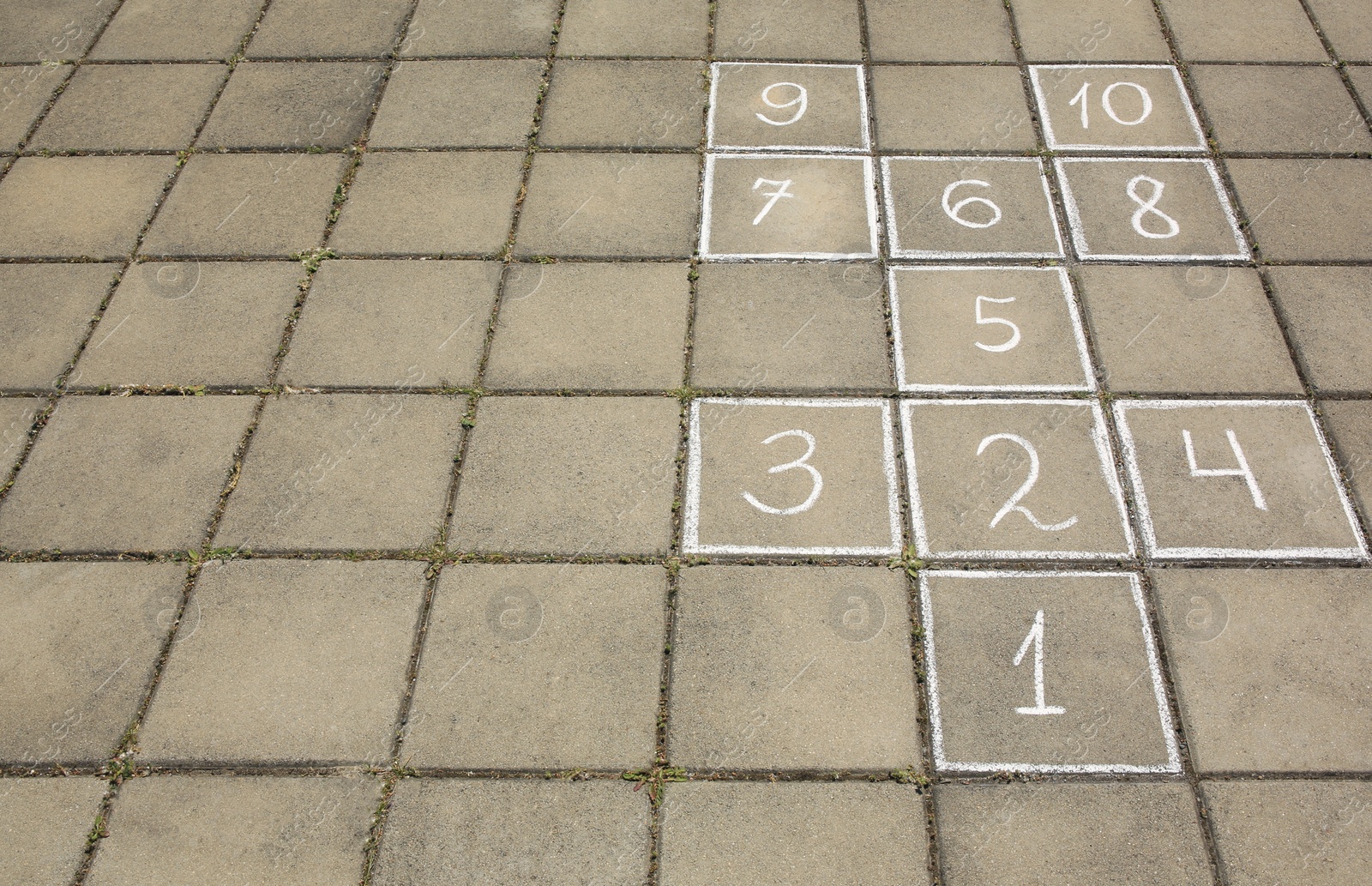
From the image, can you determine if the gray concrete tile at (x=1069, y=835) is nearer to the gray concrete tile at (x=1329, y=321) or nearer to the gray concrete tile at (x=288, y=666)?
the gray concrete tile at (x=288, y=666)

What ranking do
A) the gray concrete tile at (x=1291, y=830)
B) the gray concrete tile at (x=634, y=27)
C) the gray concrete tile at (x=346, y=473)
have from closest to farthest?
the gray concrete tile at (x=1291, y=830), the gray concrete tile at (x=346, y=473), the gray concrete tile at (x=634, y=27)

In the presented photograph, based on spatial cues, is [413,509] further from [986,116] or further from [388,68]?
[986,116]

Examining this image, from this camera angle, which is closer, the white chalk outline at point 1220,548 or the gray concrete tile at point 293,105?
the white chalk outline at point 1220,548

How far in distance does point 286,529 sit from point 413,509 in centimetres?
60

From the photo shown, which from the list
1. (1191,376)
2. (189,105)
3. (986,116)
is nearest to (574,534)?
(1191,376)

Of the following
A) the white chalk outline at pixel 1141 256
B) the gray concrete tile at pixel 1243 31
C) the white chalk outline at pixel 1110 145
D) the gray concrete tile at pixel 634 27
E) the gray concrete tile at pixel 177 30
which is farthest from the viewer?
the gray concrete tile at pixel 177 30

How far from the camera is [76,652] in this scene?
14.4 feet

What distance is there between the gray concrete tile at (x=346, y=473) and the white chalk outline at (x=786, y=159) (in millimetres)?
1760

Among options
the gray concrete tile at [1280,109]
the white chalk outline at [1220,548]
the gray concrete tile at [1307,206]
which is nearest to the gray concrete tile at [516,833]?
the white chalk outline at [1220,548]

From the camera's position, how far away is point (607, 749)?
4.08 metres

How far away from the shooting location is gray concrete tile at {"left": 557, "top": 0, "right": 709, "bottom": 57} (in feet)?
22.5

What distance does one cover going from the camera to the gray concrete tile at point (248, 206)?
19.2 feet

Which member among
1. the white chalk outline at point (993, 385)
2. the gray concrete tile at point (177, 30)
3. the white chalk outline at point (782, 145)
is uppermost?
the gray concrete tile at point (177, 30)

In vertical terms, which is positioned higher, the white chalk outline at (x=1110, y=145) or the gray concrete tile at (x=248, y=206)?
the white chalk outline at (x=1110, y=145)
